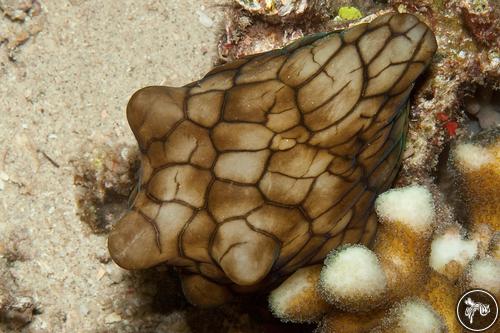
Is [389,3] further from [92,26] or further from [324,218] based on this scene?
[92,26]

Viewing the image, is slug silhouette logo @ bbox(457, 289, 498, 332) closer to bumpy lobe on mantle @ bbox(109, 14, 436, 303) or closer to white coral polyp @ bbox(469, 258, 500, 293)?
white coral polyp @ bbox(469, 258, 500, 293)

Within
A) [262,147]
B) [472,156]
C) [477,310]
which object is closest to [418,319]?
[477,310]

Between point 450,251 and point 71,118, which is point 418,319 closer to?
point 450,251

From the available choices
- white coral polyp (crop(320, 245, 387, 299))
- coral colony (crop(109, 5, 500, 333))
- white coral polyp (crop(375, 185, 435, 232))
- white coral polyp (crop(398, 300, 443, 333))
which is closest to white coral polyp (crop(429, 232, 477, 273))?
coral colony (crop(109, 5, 500, 333))

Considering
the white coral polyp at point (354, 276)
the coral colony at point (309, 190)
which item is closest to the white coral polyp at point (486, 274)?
the coral colony at point (309, 190)

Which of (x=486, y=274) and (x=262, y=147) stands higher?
(x=262, y=147)
